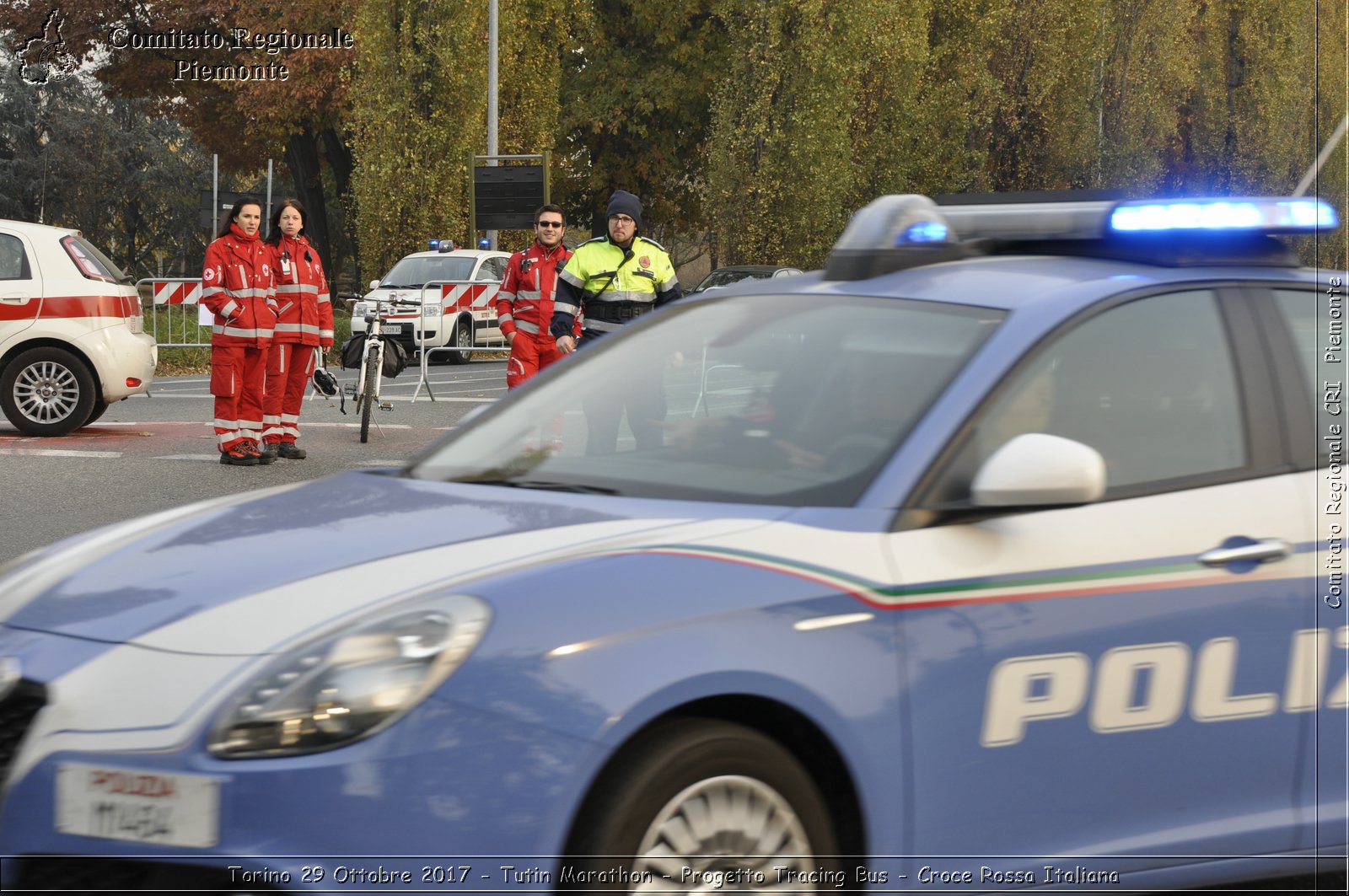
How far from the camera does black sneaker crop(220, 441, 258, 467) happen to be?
13.3 m

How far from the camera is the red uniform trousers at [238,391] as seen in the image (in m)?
13.3

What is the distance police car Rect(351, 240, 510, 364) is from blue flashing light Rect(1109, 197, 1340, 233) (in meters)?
20.9

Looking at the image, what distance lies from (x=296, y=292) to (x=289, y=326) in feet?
0.84

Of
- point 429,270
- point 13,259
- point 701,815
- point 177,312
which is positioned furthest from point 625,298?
point 429,270

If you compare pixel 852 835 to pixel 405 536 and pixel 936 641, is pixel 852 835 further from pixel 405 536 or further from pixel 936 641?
pixel 405 536

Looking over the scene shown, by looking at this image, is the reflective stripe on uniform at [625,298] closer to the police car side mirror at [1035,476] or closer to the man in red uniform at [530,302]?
the man in red uniform at [530,302]

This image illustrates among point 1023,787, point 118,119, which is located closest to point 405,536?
point 1023,787

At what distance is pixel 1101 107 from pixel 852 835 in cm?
4983

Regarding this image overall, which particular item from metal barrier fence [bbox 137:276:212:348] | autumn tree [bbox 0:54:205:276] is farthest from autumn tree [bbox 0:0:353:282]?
metal barrier fence [bbox 137:276:212:348]

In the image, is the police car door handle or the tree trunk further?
the tree trunk

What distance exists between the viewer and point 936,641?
11.2ft

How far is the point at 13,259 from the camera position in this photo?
14.6 meters

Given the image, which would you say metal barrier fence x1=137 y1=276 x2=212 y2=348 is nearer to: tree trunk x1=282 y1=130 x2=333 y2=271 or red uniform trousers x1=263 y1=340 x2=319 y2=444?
red uniform trousers x1=263 y1=340 x2=319 y2=444

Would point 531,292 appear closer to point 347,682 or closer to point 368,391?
point 368,391
